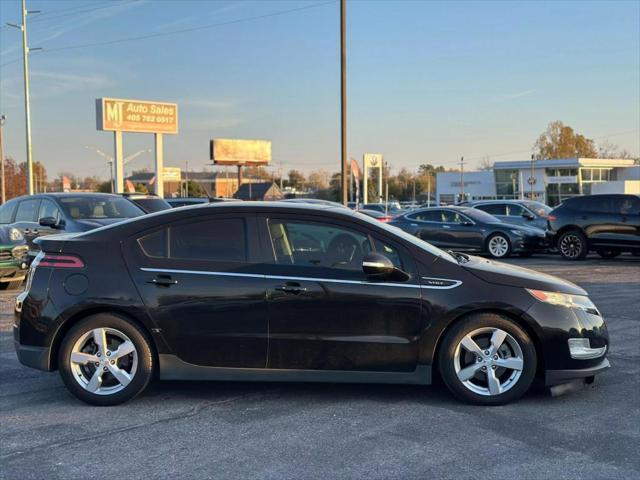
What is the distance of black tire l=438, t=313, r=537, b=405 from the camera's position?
458 centimetres

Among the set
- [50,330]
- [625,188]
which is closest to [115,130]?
[50,330]

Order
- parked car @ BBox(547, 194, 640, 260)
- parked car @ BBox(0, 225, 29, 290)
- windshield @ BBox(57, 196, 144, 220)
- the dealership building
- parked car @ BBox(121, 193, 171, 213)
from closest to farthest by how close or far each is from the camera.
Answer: parked car @ BBox(0, 225, 29, 290)
windshield @ BBox(57, 196, 144, 220)
parked car @ BBox(121, 193, 171, 213)
parked car @ BBox(547, 194, 640, 260)
the dealership building

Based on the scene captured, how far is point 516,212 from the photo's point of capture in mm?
20125

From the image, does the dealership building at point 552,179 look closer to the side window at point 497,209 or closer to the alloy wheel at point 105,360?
the side window at point 497,209

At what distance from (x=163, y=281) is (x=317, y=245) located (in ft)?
3.86

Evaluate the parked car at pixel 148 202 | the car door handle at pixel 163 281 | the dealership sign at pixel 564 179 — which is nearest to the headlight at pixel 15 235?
the parked car at pixel 148 202

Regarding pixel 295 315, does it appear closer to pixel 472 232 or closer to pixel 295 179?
pixel 472 232

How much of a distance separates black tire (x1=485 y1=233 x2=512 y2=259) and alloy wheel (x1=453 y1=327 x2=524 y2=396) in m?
11.9

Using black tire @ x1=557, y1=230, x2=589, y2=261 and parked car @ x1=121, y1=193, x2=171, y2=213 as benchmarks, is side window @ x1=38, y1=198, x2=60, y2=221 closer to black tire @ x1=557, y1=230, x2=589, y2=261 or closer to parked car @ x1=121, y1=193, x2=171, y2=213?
parked car @ x1=121, y1=193, x2=171, y2=213

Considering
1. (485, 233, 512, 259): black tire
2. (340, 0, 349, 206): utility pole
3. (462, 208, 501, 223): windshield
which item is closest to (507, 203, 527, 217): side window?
(462, 208, 501, 223): windshield

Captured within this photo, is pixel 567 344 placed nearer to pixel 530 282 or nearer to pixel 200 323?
pixel 530 282

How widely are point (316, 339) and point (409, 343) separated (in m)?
0.68

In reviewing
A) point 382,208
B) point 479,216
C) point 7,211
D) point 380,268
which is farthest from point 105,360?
point 382,208

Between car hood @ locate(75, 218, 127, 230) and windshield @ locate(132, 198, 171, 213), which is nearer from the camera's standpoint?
car hood @ locate(75, 218, 127, 230)
